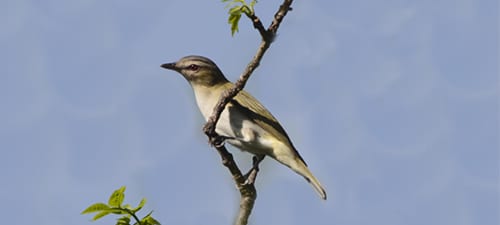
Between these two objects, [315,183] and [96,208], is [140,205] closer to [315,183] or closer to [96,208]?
[96,208]

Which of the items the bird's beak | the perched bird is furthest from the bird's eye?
the perched bird

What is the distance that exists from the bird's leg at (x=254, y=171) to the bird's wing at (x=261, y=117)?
1.06 feet

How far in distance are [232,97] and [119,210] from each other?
1.71 meters

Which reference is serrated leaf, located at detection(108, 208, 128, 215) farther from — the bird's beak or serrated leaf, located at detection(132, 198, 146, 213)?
the bird's beak

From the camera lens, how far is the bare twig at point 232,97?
211 inches

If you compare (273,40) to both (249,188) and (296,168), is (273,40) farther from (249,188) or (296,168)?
(296,168)

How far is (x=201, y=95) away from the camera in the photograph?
9211mm

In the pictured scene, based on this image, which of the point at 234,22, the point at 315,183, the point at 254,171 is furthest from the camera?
the point at 315,183

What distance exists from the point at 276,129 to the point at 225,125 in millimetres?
608

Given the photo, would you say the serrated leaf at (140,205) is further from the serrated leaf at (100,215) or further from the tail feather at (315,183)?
the tail feather at (315,183)

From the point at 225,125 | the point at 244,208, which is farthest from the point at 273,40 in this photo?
the point at 225,125

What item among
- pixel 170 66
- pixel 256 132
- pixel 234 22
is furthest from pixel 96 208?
pixel 170 66

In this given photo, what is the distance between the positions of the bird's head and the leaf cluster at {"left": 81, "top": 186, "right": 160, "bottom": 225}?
468 cm

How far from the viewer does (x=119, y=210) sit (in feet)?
15.0
